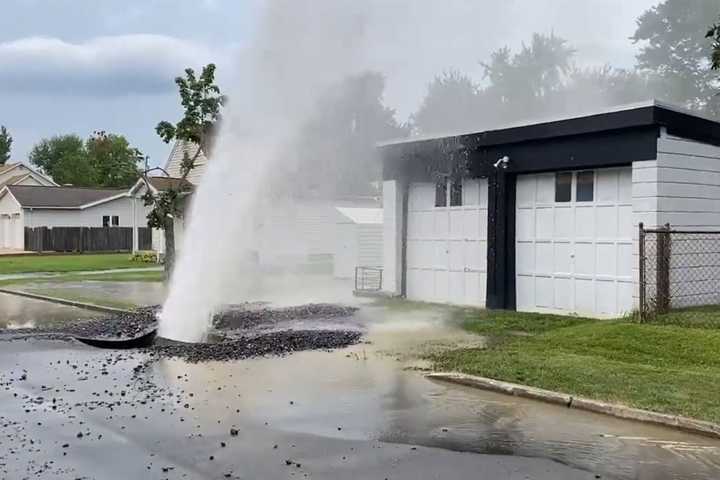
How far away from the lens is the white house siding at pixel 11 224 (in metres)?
49.0

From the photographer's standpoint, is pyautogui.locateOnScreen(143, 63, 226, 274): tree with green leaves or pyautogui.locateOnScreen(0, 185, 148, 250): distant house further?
pyautogui.locateOnScreen(0, 185, 148, 250): distant house

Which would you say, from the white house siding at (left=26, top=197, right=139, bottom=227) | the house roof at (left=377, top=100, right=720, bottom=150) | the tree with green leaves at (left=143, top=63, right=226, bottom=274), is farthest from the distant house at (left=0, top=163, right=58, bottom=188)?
the house roof at (left=377, top=100, right=720, bottom=150)

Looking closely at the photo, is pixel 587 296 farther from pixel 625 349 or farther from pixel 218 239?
pixel 218 239

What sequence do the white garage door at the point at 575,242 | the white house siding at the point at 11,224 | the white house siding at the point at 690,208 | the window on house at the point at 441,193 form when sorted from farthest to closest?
the white house siding at the point at 11,224
the window on house at the point at 441,193
the white garage door at the point at 575,242
the white house siding at the point at 690,208

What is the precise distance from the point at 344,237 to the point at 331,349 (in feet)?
45.9

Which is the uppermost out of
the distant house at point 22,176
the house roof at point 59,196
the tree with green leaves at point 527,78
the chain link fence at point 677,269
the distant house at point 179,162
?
the tree with green leaves at point 527,78

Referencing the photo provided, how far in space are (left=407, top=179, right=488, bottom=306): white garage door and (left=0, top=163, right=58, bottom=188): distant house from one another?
5489cm

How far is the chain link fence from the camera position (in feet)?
41.9

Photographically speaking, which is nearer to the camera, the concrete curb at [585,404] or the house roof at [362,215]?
the concrete curb at [585,404]

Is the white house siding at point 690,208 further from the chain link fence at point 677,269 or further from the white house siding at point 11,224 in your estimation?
the white house siding at point 11,224

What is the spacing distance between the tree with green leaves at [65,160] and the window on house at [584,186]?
2789 inches

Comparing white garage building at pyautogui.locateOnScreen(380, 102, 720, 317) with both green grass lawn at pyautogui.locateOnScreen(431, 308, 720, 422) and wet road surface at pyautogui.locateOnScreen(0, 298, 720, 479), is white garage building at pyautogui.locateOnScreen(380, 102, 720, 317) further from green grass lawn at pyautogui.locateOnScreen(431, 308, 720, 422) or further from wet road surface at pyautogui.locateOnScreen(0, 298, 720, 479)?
wet road surface at pyautogui.locateOnScreen(0, 298, 720, 479)

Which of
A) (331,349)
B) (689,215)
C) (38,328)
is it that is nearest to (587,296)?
(689,215)

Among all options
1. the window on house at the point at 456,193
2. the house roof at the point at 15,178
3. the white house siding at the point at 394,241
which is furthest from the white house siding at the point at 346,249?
the house roof at the point at 15,178
